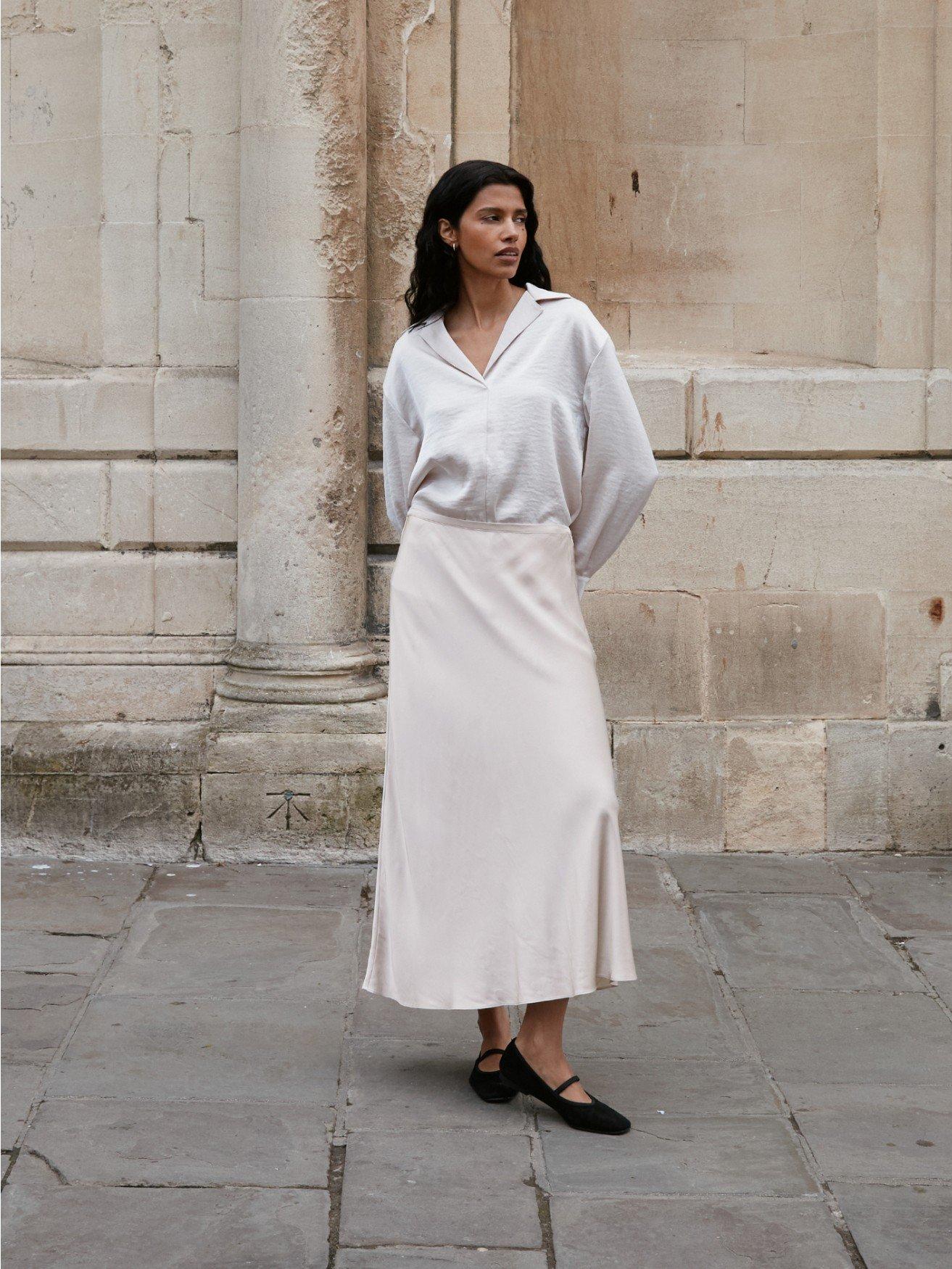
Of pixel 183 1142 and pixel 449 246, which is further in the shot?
pixel 449 246

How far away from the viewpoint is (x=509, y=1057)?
3.35 meters

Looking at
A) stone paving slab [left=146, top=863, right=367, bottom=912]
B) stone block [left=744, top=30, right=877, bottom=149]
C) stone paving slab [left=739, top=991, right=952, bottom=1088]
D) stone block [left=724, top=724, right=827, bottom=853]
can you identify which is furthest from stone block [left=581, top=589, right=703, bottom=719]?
stone block [left=744, top=30, right=877, bottom=149]

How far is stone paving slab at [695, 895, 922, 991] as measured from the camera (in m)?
4.25

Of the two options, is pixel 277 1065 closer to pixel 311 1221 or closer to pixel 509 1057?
pixel 509 1057

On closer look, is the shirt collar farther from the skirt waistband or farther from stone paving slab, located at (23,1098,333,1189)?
stone paving slab, located at (23,1098,333,1189)

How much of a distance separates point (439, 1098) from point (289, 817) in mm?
2081

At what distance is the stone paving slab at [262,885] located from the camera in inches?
194

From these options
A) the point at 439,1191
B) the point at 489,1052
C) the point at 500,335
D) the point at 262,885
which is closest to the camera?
the point at 439,1191

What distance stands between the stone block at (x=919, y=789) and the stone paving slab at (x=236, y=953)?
203 cm

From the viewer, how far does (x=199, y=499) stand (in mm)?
5746

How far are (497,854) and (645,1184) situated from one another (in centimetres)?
69

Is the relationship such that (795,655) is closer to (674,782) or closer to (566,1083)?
(674,782)

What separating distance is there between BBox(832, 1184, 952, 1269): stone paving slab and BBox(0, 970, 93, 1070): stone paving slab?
68.9 inches

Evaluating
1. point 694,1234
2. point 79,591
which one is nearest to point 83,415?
point 79,591
